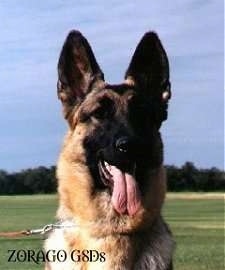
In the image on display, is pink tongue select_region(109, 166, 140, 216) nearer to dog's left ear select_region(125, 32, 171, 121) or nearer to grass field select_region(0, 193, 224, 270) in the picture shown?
dog's left ear select_region(125, 32, 171, 121)

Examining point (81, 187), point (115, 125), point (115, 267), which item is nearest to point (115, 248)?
point (115, 267)

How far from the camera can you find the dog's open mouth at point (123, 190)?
6492 millimetres

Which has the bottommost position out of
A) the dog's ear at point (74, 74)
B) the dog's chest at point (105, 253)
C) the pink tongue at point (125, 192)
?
the dog's chest at point (105, 253)

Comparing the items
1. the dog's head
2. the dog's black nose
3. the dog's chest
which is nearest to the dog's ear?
the dog's head

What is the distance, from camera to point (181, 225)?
80.7 feet

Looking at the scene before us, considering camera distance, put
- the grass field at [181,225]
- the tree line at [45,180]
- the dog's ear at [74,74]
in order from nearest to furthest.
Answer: the dog's ear at [74,74] → the tree line at [45,180] → the grass field at [181,225]

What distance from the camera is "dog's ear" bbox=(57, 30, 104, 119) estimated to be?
674cm

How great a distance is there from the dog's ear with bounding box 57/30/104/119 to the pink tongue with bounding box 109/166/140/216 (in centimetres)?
66

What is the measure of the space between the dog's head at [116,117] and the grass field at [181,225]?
9.37 feet

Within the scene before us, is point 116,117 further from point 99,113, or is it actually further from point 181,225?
point 181,225

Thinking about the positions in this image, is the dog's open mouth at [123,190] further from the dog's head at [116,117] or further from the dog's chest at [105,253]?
the dog's chest at [105,253]

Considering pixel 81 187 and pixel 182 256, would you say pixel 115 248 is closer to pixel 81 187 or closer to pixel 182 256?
pixel 81 187

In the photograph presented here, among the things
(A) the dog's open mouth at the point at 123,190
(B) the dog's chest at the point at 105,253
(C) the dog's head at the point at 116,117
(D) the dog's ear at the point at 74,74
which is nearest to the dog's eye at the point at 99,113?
(C) the dog's head at the point at 116,117

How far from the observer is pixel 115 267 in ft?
21.6
